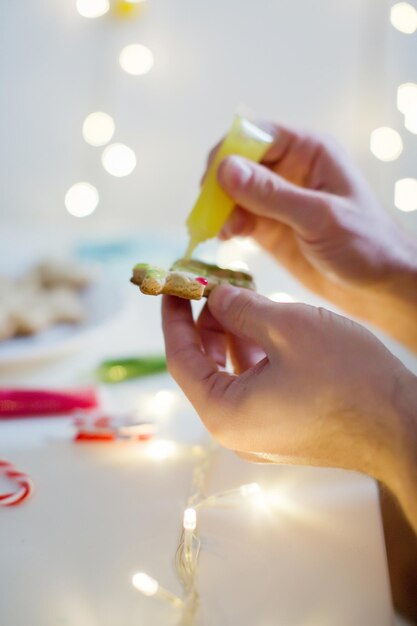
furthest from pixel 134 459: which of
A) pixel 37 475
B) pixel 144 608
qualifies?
pixel 144 608

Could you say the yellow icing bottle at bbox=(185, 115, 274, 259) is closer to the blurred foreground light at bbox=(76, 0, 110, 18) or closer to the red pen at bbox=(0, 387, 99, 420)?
the red pen at bbox=(0, 387, 99, 420)

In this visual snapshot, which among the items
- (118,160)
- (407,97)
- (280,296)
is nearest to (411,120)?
(407,97)

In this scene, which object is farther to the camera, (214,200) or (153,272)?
(214,200)

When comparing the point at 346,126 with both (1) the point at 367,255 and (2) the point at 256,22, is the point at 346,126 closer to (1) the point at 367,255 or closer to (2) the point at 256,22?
(2) the point at 256,22

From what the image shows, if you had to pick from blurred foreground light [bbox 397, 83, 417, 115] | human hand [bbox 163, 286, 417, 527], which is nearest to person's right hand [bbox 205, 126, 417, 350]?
human hand [bbox 163, 286, 417, 527]

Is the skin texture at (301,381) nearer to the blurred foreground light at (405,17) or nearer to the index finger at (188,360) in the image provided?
the index finger at (188,360)

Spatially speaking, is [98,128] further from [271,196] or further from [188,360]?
[188,360]

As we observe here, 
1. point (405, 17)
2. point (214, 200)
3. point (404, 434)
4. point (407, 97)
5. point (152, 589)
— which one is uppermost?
point (405, 17)

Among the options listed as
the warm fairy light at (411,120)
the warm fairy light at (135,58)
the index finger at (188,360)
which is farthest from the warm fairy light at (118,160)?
the index finger at (188,360)
